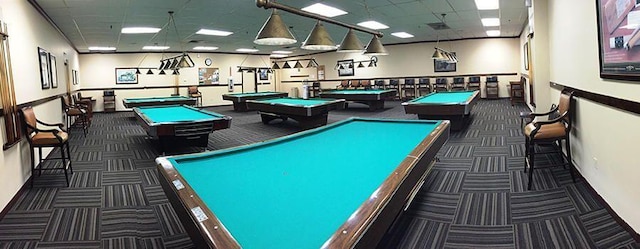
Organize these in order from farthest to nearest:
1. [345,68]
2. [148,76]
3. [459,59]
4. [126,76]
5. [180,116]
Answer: [345,68] → [148,76] → [126,76] → [459,59] → [180,116]

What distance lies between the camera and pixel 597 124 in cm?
306

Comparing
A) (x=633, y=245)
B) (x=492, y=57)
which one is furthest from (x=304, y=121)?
(x=492, y=57)

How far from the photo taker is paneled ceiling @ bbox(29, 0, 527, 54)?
6.54m

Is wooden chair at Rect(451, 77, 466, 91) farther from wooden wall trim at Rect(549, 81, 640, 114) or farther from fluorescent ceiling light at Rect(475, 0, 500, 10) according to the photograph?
wooden wall trim at Rect(549, 81, 640, 114)

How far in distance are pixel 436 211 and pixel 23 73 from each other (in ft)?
17.4

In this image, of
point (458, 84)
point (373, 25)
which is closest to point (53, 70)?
point (373, 25)

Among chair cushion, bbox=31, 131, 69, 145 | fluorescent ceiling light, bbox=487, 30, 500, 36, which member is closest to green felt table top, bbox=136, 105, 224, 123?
chair cushion, bbox=31, 131, 69, 145

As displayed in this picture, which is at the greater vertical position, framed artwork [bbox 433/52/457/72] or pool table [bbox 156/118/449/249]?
framed artwork [bbox 433/52/457/72]

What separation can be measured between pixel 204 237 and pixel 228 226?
10 centimetres

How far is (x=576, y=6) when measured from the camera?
11.6ft

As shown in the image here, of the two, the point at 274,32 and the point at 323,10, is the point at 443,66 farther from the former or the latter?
the point at 274,32

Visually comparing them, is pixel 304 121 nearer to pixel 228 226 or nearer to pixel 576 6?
pixel 576 6

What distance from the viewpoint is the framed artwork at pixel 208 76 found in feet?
51.9

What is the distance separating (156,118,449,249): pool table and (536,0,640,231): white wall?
1236mm
